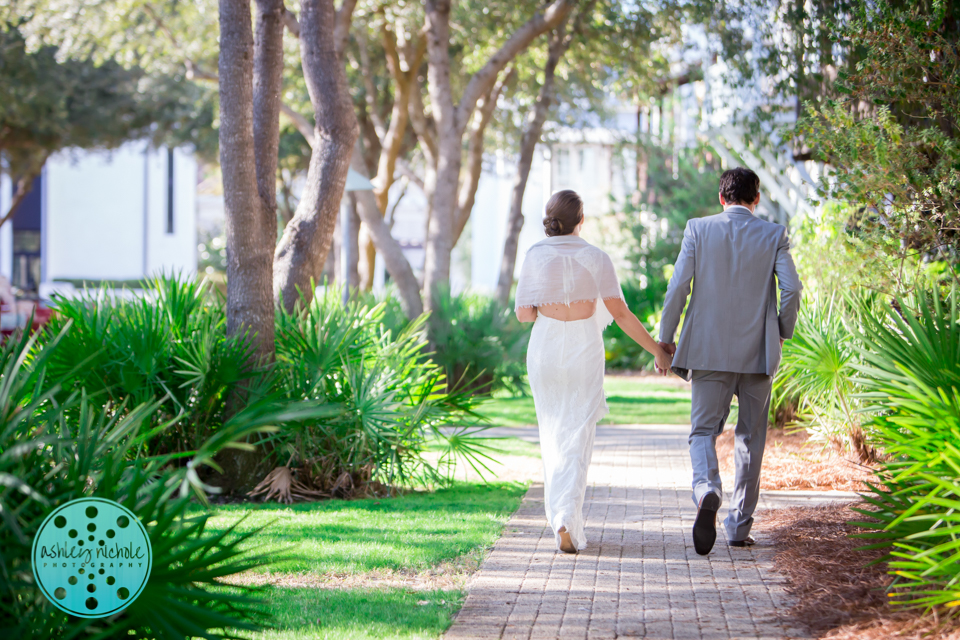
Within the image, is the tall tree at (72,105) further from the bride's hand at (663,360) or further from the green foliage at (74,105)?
the bride's hand at (663,360)

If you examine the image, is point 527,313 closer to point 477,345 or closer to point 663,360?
point 663,360

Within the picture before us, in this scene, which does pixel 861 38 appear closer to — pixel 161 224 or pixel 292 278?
pixel 292 278

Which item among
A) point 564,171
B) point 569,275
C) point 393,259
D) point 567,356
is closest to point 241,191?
point 569,275

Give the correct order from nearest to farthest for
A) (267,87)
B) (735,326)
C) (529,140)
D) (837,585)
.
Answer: (837,585) < (735,326) < (267,87) < (529,140)

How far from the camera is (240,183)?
7086mm

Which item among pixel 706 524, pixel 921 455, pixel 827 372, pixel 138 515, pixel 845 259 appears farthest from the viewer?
pixel 845 259

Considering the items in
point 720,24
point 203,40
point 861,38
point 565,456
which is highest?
point 203,40

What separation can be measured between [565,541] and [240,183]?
12.3 feet

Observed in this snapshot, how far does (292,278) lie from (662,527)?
149 inches

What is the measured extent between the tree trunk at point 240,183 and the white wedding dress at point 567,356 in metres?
2.53

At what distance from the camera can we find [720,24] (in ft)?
40.4

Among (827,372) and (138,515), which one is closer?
(138,515)

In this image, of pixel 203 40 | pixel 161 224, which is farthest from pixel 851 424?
pixel 161 224

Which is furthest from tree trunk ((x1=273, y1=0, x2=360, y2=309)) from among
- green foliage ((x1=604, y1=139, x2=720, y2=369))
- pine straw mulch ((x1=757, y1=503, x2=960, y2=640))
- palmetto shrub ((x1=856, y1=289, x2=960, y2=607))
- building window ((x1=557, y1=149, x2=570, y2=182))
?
building window ((x1=557, y1=149, x2=570, y2=182))
